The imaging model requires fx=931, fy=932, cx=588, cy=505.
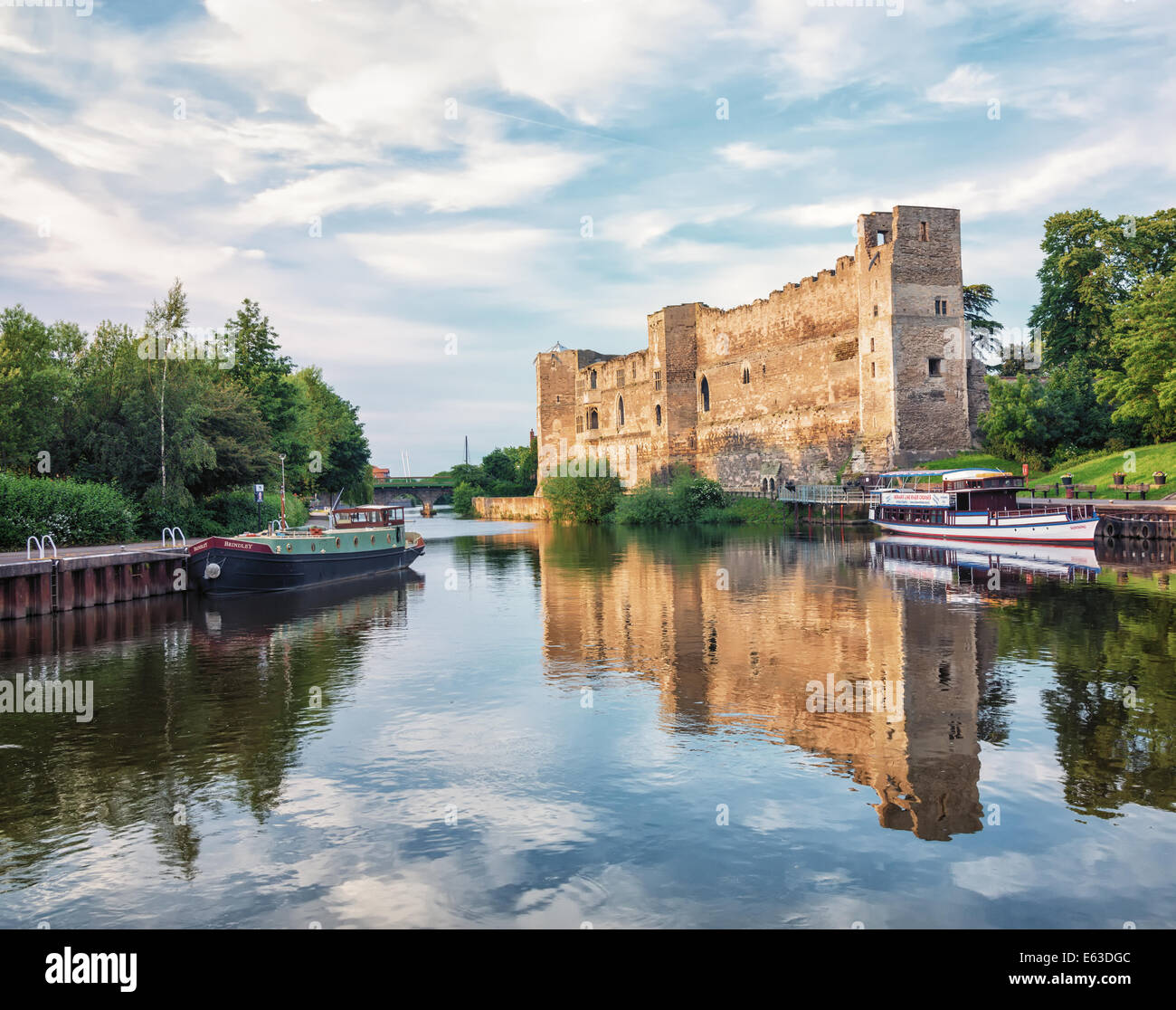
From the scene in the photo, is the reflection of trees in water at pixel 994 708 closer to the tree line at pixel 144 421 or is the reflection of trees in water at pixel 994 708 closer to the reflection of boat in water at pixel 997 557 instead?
the reflection of boat in water at pixel 997 557

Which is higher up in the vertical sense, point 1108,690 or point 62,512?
point 62,512

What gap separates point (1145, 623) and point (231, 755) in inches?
586

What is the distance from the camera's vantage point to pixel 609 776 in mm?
8930

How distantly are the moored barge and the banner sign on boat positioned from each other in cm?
2056

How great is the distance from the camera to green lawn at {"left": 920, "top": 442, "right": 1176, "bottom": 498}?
3741 centimetres

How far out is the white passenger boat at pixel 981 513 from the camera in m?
30.2

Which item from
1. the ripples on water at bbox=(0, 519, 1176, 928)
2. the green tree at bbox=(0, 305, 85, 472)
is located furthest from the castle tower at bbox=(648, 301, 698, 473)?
the ripples on water at bbox=(0, 519, 1176, 928)

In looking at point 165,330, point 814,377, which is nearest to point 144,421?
point 165,330

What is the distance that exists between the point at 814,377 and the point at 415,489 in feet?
241

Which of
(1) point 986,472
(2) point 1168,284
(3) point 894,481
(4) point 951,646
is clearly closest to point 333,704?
(4) point 951,646

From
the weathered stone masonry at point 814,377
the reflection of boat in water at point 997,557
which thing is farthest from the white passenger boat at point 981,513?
the weathered stone masonry at point 814,377

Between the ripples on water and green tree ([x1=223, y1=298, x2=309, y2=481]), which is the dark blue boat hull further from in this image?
green tree ([x1=223, y1=298, x2=309, y2=481])

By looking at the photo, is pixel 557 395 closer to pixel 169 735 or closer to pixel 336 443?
pixel 336 443

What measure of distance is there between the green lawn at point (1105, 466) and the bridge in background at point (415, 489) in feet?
260
